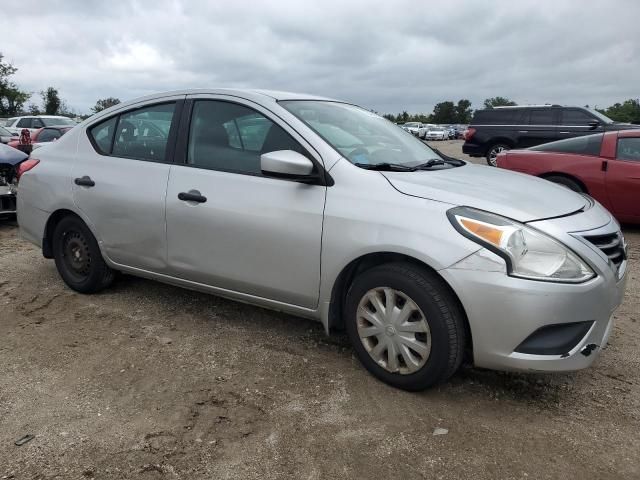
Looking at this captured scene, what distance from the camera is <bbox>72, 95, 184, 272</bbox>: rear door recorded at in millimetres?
3773

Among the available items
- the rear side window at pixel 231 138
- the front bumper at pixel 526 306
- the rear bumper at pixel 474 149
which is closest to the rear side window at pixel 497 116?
the rear bumper at pixel 474 149

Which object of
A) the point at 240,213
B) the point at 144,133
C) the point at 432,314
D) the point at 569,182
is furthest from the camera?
the point at 569,182

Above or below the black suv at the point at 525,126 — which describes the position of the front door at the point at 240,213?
below

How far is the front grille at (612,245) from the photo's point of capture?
279 centimetres

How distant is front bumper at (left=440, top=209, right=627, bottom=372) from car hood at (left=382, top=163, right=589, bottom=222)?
0.47ft

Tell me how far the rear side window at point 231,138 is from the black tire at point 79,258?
1245 mm

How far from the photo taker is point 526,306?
8.31 ft

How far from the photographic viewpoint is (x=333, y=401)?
2883 millimetres

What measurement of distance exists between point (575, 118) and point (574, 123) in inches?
6.0

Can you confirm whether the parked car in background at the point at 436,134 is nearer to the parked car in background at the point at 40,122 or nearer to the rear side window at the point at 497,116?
the rear side window at the point at 497,116

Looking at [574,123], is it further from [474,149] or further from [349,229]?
[349,229]

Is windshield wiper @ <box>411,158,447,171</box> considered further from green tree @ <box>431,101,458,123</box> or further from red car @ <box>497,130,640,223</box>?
green tree @ <box>431,101,458,123</box>

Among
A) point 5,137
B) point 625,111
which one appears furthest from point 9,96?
point 625,111

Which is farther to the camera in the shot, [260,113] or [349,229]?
[260,113]
